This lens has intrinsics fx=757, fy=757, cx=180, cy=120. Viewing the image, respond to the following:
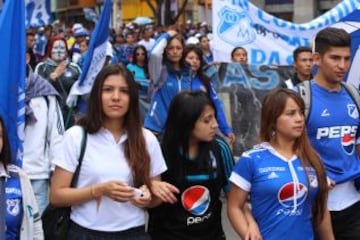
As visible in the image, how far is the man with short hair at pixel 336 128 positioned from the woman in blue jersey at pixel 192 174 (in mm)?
554

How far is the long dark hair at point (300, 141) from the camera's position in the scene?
373 cm

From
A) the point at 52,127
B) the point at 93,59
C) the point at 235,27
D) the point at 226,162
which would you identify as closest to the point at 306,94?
the point at 226,162

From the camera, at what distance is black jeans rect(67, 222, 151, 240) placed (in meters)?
3.53

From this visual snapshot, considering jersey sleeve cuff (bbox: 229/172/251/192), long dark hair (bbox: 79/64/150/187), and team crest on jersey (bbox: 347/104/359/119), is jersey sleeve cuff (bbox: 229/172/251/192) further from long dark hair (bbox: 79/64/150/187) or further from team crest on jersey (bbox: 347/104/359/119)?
team crest on jersey (bbox: 347/104/359/119)

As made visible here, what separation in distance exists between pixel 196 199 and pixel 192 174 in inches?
5.0

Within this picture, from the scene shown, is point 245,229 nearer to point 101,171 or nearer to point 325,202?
point 325,202

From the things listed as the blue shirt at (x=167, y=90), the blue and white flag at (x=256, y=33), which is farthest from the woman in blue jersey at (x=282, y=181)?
the blue and white flag at (x=256, y=33)

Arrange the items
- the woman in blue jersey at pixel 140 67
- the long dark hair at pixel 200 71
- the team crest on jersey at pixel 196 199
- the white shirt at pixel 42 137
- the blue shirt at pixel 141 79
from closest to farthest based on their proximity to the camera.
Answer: the team crest on jersey at pixel 196 199, the white shirt at pixel 42 137, the long dark hair at pixel 200 71, the blue shirt at pixel 141 79, the woman in blue jersey at pixel 140 67

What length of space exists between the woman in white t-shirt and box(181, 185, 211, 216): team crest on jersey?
22 cm

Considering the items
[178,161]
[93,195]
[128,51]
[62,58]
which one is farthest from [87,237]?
[128,51]

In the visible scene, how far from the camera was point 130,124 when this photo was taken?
12.1 ft

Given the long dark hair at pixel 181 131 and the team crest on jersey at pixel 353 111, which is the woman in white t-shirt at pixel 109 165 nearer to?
the long dark hair at pixel 181 131

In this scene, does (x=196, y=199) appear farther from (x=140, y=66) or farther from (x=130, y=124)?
(x=140, y=66)

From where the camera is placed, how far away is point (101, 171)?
11.5 feet
